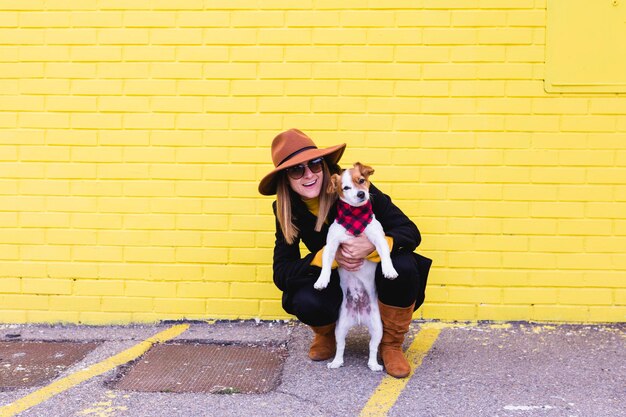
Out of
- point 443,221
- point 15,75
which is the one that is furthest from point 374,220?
point 15,75

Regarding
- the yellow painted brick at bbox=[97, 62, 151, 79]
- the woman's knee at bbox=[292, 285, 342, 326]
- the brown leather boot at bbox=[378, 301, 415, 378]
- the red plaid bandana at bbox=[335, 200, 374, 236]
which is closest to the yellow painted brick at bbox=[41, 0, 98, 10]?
the yellow painted brick at bbox=[97, 62, 151, 79]

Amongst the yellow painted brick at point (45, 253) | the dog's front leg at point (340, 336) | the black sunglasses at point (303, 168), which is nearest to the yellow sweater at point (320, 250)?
the black sunglasses at point (303, 168)

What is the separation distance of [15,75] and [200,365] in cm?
259

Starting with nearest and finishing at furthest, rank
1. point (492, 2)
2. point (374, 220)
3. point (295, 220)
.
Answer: point (374, 220)
point (295, 220)
point (492, 2)

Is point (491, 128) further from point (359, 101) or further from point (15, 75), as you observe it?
point (15, 75)

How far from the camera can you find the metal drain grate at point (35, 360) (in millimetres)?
4184

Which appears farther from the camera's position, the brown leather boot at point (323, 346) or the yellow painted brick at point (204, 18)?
the yellow painted brick at point (204, 18)

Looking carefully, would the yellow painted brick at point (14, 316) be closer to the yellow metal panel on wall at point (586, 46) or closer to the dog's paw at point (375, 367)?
the dog's paw at point (375, 367)

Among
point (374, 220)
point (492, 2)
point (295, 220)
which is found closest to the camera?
point (374, 220)

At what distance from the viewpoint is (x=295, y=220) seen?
168 inches

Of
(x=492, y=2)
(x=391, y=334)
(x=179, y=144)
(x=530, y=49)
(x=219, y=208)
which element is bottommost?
(x=391, y=334)

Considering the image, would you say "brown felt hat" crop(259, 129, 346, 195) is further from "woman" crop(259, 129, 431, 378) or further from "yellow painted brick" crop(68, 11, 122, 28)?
"yellow painted brick" crop(68, 11, 122, 28)

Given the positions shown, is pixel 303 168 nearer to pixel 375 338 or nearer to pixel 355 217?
pixel 355 217

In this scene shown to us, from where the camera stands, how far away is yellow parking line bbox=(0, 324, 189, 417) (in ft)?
12.3
